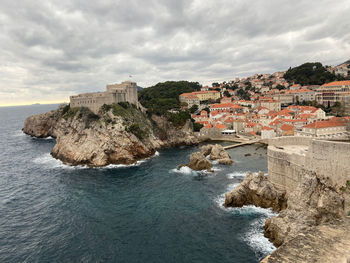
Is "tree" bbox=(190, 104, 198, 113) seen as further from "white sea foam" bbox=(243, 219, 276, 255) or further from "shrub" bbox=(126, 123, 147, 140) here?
"white sea foam" bbox=(243, 219, 276, 255)

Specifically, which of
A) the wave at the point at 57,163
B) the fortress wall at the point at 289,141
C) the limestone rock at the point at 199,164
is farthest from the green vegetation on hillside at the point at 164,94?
the fortress wall at the point at 289,141

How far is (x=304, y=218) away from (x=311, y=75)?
117 metres

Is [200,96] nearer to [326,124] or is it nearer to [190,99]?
[190,99]

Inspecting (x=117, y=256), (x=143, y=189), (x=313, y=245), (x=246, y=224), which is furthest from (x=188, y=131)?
(x=313, y=245)

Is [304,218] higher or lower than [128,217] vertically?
higher

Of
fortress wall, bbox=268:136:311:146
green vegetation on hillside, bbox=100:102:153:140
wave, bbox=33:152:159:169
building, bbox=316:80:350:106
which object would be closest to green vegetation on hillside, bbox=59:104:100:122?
green vegetation on hillside, bbox=100:102:153:140

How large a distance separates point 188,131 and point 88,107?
29512 millimetres

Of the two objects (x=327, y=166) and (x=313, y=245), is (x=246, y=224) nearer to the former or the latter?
(x=327, y=166)

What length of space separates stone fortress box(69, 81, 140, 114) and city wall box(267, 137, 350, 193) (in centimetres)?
4414

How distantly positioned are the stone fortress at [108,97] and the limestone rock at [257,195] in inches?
1736

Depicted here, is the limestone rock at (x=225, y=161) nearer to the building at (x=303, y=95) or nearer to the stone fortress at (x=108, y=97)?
the stone fortress at (x=108, y=97)

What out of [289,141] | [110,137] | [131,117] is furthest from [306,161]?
[131,117]

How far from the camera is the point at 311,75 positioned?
112m

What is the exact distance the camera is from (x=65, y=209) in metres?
27.1
